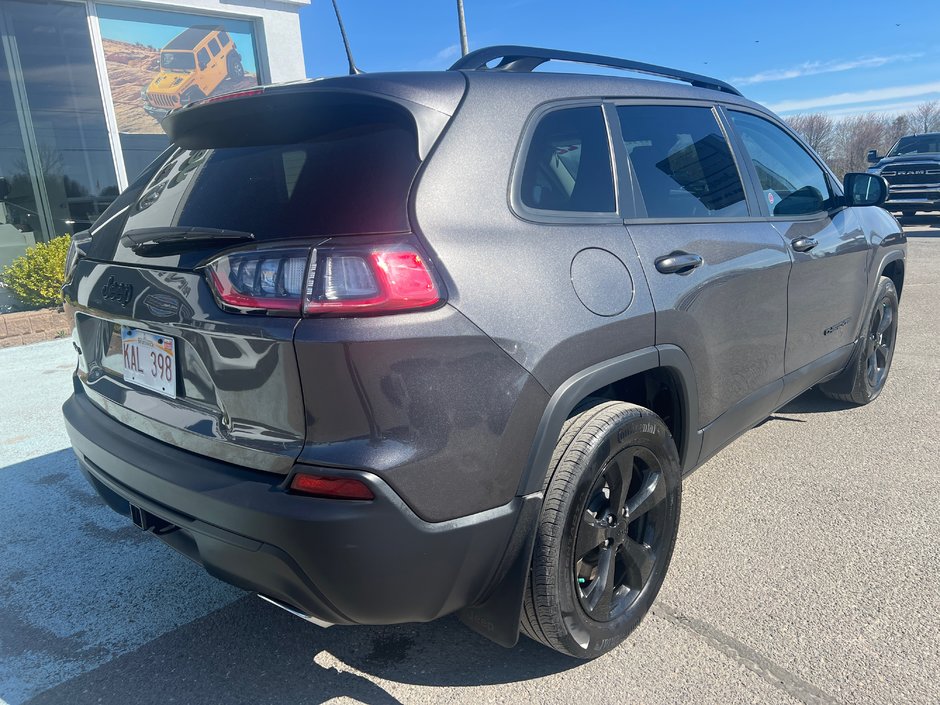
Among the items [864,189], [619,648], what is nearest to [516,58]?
[619,648]

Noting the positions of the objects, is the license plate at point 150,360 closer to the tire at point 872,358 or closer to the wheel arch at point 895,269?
the tire at point 872,358

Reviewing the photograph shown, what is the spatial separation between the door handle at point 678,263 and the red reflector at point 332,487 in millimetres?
1223

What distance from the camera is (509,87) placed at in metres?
2.01

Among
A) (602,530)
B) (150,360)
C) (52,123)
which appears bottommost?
(602,530)

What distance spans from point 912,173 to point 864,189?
44.0ft

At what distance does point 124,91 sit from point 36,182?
1724 mm

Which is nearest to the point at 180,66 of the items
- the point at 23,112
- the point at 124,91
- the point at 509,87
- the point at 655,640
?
the point at 124,91

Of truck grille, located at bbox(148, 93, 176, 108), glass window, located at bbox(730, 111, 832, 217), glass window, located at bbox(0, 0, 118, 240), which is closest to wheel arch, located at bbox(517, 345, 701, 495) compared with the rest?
glass window, located at bbox(730, 111, 832, 217)

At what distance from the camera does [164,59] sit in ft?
32.3

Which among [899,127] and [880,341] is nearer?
[880,341]

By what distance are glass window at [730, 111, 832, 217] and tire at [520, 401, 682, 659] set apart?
1502 millimetres

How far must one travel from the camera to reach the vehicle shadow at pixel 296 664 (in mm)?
2078

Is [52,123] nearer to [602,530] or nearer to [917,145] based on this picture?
[602,530]

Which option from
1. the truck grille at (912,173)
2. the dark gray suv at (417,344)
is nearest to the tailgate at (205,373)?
the dark gray suv at (417,344)
